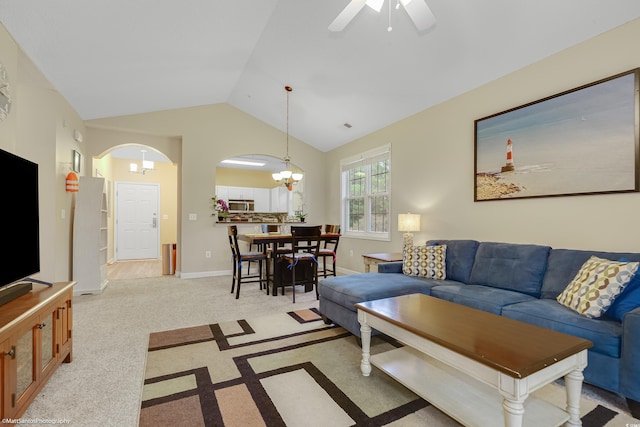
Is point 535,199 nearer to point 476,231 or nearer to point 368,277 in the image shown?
point 476,231

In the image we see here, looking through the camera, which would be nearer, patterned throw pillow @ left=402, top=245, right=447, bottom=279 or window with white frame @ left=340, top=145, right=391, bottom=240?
patterned throw pillow @ left=402, top=245, right=447, bottom=279

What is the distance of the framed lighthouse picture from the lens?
229 centimetres

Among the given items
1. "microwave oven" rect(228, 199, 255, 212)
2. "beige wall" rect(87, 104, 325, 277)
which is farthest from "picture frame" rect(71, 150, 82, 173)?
"microwave oven" rect(228, 199, 255, 212)

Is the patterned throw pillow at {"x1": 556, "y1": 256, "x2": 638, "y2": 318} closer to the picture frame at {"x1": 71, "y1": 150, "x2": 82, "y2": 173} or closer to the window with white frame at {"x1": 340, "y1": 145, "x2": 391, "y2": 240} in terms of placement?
the window with white frame at {"x1": 340, "y1": 145, "x2": 391, "y2": 240}

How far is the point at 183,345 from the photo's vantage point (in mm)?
2523

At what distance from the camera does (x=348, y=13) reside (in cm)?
205


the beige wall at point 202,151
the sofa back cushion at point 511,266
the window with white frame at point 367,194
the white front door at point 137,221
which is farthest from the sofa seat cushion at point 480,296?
the white front door at point 137,221

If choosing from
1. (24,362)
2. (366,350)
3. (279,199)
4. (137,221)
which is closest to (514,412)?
(366,350)

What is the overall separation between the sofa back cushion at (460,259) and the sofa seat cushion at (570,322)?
829 millimetres

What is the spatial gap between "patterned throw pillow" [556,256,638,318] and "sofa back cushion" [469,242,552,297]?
16.4 inches

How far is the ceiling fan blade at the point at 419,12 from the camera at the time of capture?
1.88 m

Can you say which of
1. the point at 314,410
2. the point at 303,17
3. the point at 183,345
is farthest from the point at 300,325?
the point at 303,17

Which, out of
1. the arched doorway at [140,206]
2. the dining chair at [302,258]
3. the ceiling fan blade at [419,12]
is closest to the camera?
the ceiling fan blade at [419,12]

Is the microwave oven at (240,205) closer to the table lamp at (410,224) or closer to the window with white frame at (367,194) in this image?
the window with white frame at (367,194)
